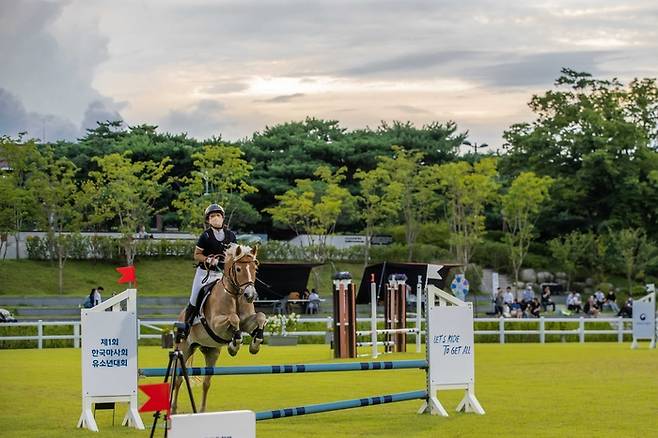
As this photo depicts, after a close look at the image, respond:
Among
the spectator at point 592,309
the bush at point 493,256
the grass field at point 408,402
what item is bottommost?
the grass field at point 408,402

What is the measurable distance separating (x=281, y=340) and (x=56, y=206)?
23415mm

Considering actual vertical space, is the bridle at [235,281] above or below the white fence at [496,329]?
above

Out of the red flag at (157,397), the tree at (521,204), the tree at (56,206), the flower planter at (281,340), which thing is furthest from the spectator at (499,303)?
the red flag at (157,397)

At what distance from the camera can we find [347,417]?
13.9 m

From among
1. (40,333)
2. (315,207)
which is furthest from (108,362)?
(315,207)

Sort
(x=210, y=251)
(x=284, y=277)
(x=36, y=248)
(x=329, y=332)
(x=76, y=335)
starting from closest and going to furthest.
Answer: (x=210, y=251)
(x=76, y=335)
(x=329, y=332)
(x=284, y=277)
(x=36, y=248)

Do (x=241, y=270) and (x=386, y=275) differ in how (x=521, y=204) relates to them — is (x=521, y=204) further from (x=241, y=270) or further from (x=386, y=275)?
(x=241, y=270)

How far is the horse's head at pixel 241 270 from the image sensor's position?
1327 cm

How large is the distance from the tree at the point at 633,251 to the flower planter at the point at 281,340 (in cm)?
2931

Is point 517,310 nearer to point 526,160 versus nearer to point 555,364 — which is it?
point 555,364

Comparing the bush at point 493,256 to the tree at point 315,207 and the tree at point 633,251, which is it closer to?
the tree at point 633,251

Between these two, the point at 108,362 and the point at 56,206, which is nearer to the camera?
the point at 108,362

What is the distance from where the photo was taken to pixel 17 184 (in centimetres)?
5575

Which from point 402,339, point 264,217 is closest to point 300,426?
point 402,339
